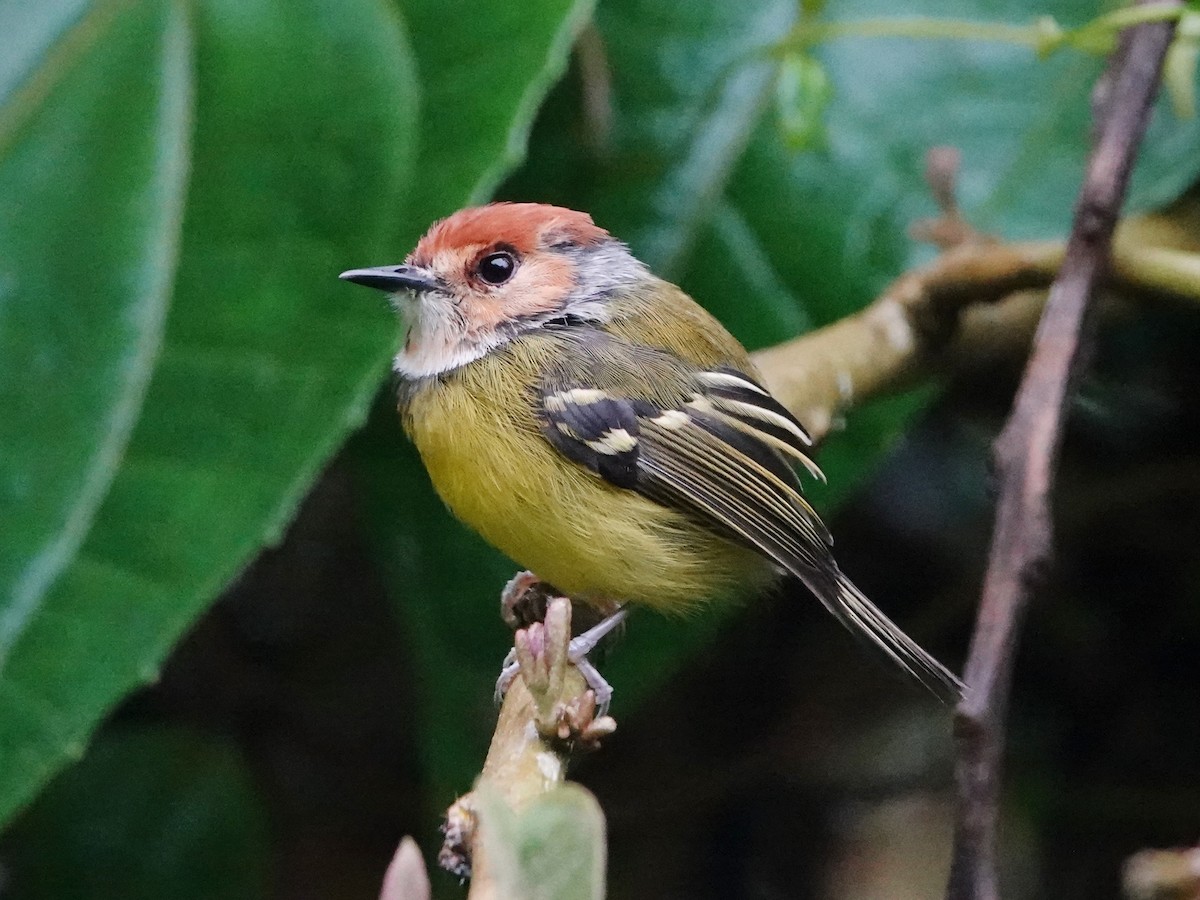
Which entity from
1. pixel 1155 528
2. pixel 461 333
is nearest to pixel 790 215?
pixel 461 333

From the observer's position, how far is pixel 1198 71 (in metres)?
2.38

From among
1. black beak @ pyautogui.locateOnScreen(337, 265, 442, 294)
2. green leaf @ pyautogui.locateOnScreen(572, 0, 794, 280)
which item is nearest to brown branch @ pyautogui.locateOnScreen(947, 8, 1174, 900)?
green leaf @ pyautogui.locateOnScreen(572, 0, 794, 280)

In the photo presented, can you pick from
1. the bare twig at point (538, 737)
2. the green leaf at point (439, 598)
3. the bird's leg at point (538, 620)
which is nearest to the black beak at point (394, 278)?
the green leaf at point (439, 598)

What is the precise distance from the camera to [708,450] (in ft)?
6.34

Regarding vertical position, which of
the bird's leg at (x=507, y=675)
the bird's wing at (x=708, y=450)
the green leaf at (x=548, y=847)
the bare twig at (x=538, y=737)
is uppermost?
the bird's wing at (x=708, y=450)

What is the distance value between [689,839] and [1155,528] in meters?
1.17

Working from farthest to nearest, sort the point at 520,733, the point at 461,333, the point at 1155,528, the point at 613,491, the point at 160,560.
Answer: the point at 1155,528 < the point at 461,333 < the point at 613,491 < the point at 160,560 < the point at 520,733

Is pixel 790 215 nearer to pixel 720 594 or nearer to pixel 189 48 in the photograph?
pixel 720 594

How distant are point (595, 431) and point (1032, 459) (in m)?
0.66

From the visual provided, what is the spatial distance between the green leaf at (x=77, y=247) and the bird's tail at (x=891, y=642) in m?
1.00

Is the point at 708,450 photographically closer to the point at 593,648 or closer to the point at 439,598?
the point at 593,648

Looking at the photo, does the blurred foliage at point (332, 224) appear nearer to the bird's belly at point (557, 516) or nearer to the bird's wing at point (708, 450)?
the bird's belly at point (557, 516)

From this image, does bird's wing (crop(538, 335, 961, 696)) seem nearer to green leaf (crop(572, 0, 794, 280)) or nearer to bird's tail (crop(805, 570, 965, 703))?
bird's tail (crop(805, 570, 965, 703))

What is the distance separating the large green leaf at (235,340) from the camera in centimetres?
171
